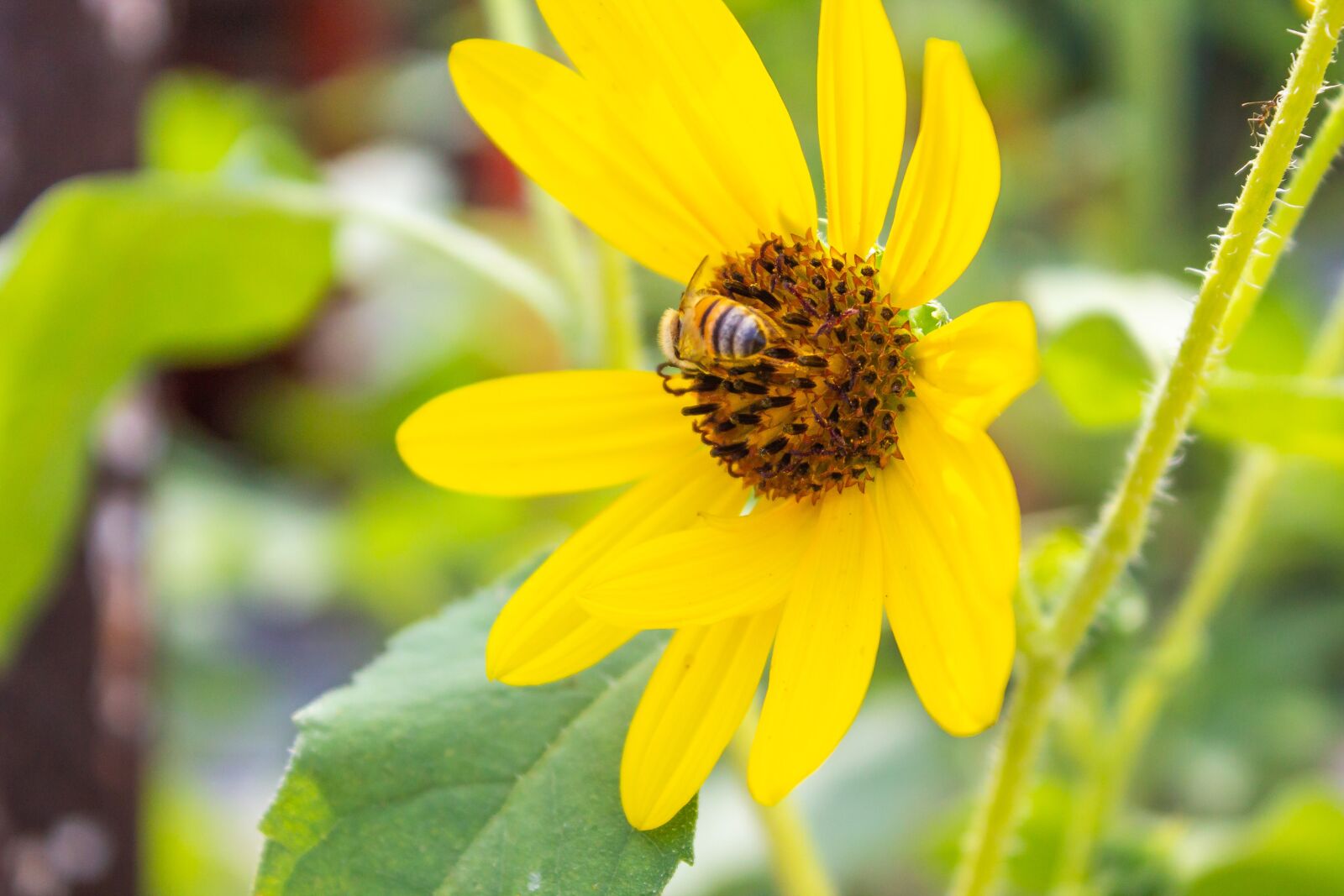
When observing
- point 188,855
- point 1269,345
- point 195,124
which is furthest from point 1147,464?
point 195,124

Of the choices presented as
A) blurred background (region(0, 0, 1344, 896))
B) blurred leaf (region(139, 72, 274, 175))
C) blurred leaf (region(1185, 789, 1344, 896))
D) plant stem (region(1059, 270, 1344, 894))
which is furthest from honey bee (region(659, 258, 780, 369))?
blurred leaf (region(139, 72, 274, 175))

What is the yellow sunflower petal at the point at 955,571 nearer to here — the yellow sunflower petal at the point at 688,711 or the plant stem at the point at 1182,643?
the yellow sunflower petal at the point at 688,711

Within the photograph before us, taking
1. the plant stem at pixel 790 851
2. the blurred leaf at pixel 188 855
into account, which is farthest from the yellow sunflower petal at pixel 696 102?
the blurred leaf at pixel 188 855

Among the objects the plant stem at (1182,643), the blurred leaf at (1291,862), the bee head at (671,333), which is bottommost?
the blurred leaf at (1291,862)

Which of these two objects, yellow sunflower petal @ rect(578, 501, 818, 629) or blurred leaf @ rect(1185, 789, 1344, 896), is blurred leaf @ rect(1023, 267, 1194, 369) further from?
blurred leaf @ rect(1185, 789, 1344, 896)

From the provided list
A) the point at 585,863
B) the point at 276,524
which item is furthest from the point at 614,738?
the point at 276,524

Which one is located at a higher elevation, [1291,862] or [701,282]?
[701,282]

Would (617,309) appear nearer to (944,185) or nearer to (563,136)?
(563,136)
